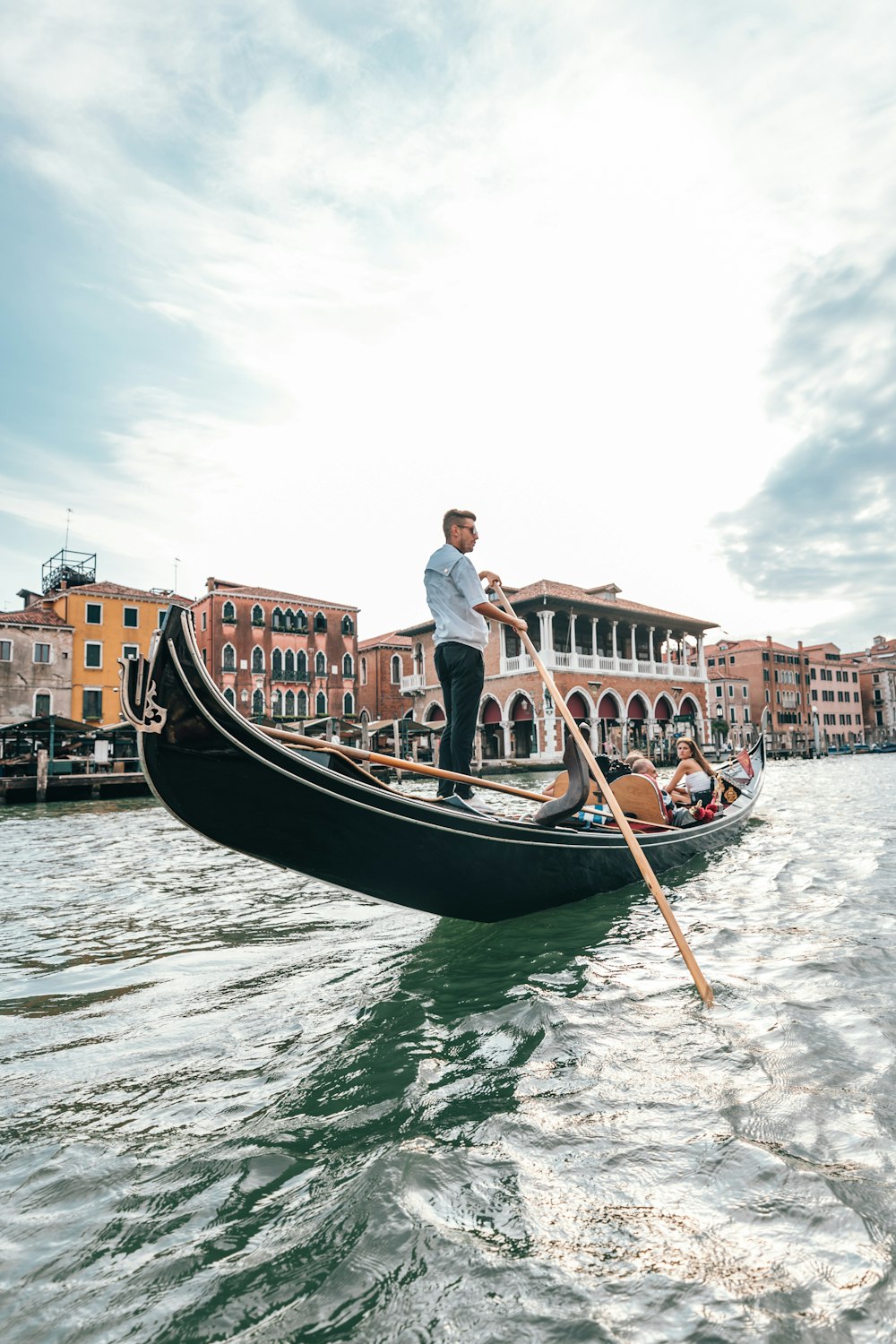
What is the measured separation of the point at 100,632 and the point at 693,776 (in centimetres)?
2312

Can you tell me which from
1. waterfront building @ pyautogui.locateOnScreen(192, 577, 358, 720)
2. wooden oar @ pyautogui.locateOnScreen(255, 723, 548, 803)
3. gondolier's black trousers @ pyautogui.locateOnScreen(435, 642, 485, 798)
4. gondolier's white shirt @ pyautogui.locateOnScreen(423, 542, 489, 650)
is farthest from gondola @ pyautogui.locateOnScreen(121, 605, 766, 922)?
waterfront building @ pyautogui.locateOnScreen(192, 577, 358, 720)

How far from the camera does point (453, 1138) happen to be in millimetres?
1646

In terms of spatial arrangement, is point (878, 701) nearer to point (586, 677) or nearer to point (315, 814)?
point (586, 677)

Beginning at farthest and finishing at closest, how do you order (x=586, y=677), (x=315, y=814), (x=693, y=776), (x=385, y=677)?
1. (x=385, y=677)
2. (x=586, y=677)
3. (x=693, y=776)
4. (x=315, y=814)

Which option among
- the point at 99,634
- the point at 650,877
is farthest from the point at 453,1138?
the point at 99,634

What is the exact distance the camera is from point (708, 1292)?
116 centimetres

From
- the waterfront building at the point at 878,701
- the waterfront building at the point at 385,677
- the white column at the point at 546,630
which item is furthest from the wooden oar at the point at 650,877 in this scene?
the waterfront building at the point at 878,701

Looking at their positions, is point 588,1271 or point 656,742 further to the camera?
point 656,742

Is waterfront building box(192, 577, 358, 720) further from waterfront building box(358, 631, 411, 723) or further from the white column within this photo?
the white column

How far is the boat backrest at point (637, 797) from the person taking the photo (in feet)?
15.1

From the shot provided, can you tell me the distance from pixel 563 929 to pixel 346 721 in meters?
23.0

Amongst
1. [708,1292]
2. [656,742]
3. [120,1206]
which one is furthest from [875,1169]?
[656,742]

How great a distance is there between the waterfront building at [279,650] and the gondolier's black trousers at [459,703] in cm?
2392

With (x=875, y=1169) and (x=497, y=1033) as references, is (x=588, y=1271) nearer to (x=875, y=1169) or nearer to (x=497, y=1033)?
(x=875, y=1169)
